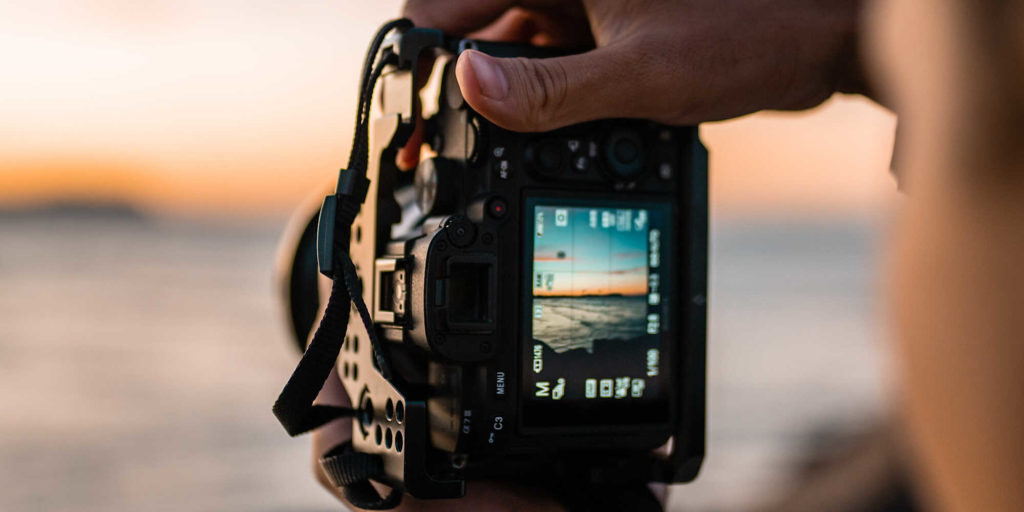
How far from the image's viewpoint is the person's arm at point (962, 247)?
0.46 m

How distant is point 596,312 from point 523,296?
0.37 ft

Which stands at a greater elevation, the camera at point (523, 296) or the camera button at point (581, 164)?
the camera button at point (581, 164)

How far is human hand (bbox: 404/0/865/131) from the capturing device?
133cm

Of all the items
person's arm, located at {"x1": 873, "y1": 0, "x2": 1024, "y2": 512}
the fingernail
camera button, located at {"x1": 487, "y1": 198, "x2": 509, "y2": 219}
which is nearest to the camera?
person's arm, located at {"x1": 873, "y1": 0, "x2": 1024, "y2": 512}

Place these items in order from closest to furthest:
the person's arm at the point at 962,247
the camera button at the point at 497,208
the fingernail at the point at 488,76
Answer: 1. the person's arm at the point at 962,247
2. the fingernail at the point at 488,76
3. the camera button at the point at 497,208

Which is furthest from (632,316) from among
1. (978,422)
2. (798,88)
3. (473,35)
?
(978,422)

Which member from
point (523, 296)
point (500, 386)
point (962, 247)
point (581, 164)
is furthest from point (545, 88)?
point (962, 247)

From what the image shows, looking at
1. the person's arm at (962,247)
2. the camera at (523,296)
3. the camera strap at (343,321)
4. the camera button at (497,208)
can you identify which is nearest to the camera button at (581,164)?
the camera at (523,296)

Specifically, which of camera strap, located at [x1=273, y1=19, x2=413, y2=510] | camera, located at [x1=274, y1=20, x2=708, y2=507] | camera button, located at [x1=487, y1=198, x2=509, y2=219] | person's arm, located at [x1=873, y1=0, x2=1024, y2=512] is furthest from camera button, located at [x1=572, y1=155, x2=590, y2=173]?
person's arm, located at [x1=873, y1=0, x2=1024, y2=512]

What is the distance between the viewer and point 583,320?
1440mm

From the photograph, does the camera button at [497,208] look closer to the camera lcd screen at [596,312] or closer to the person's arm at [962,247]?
the camera lcd screen at [596,312]

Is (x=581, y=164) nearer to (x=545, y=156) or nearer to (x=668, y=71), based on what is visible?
(x=545, y=156)

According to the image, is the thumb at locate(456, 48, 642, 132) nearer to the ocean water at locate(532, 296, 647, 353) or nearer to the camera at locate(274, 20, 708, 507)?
the camera at locate(274, 20, 708, 507)

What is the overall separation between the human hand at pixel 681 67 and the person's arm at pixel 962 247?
798mm
